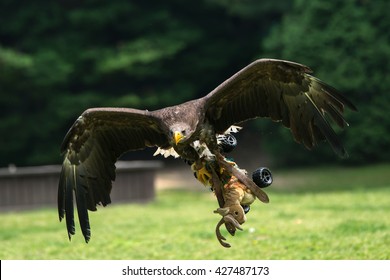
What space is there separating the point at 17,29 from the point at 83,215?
66.3 ft

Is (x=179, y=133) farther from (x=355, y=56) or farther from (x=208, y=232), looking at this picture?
(x=355, y=56)

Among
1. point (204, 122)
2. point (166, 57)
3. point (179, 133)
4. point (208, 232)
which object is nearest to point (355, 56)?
point (166, 57)

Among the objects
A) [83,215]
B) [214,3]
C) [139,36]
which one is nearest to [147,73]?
[139,36]

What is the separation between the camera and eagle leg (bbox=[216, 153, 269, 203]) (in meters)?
6.38

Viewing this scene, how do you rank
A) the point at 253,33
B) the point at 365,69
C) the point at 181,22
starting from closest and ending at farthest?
the point at 365,69 < the point at 181,22 < the point at 253,33

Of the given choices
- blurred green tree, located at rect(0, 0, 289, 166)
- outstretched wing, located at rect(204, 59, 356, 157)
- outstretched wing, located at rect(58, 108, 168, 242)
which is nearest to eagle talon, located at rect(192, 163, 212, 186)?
outstretched wing, located at rect(204, 59, 356, 157)

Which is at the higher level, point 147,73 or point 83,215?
point 83,215

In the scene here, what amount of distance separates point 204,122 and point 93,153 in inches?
52.2

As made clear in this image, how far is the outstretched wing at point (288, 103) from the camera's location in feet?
21.7

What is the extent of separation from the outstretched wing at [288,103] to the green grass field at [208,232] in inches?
72.9

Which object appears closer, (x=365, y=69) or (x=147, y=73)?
(x=365, y=69)

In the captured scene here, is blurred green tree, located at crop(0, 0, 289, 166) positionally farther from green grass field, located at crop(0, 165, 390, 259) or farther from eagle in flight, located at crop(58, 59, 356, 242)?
eagle in flight, located at crop(58, 59, 356, 242)

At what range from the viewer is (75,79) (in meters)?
26.6
